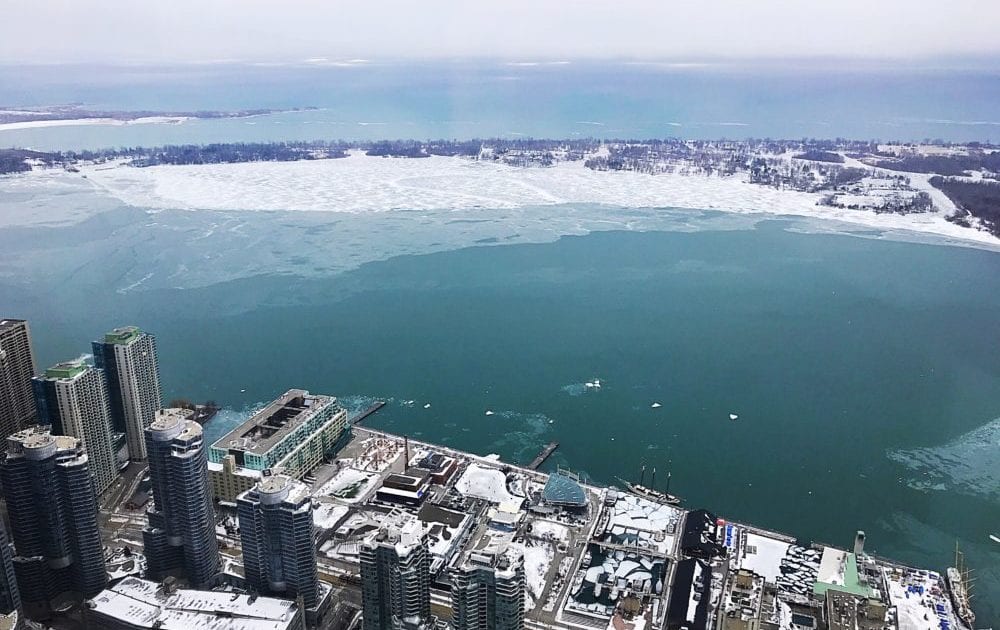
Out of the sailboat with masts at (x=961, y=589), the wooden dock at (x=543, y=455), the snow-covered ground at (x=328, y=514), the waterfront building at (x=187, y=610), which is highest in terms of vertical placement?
the waterfront building at (x=187, y=610)

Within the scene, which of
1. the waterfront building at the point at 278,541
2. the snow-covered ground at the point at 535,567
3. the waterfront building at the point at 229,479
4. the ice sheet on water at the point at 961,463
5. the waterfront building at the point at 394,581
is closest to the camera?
the waterfront building at the point at 394,581

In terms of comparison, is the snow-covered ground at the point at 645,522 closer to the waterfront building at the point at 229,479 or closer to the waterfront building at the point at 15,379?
the waterfront building at the point at 229,479

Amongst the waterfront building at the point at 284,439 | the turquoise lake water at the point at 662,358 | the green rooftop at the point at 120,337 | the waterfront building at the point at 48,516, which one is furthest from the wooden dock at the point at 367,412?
the waterfront building at the point at 48,516

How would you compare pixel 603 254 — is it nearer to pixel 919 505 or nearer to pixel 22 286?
pixel 919 505

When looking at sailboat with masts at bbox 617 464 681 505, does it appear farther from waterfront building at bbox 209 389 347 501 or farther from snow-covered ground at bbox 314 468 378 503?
waterfront building at bbox 209 389 347 501

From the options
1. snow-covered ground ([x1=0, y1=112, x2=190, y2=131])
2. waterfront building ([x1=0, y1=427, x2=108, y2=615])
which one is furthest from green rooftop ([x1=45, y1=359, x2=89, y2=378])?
snow-covered ground ([x1=0, y1=112, x2=190, y2=131])

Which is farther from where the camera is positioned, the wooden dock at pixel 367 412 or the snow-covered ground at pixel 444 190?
the snow-covered ground at pixel 444 190

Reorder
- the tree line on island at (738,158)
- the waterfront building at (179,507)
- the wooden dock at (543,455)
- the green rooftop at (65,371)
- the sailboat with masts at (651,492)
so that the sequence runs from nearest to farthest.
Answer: the waterfront building at (179,507) → the green rooftop at (65,371) → the sailboat with masts at (651,492) → the wooden dock at (543,455) → the tree line on island at (738,158)

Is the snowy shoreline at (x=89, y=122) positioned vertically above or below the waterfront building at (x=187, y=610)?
above
